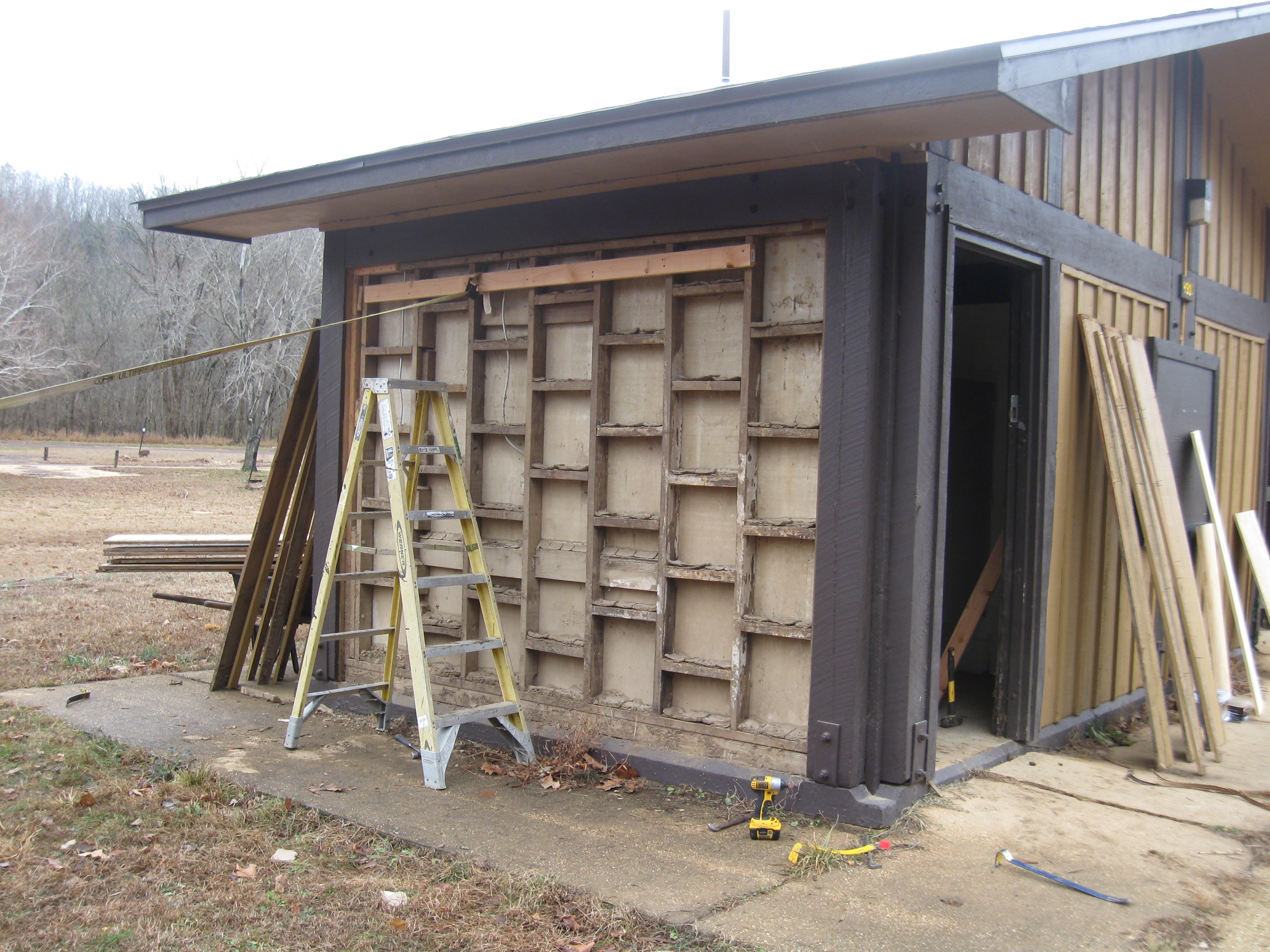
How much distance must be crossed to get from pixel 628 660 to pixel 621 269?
2.05 meters

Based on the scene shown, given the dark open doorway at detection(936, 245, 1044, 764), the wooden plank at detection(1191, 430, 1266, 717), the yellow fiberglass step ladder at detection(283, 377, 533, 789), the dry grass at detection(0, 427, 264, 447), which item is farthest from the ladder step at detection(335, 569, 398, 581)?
the dry grass at detection(0, 427, 264, 447)

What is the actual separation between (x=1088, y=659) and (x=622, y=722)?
9.89 ft

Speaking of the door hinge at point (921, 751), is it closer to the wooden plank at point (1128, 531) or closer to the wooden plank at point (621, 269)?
the wooden plank at point (1128, 531)

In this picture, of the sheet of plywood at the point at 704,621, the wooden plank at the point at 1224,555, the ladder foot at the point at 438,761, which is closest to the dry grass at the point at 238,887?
the ladder foot at the point at 438,761

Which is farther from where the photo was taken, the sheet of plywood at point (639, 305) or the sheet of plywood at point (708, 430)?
the sheet of plywood at point (639, 305)

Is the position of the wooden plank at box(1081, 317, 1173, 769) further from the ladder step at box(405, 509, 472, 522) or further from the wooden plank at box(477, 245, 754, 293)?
the ladder step at box(405, 509, 472, 522)

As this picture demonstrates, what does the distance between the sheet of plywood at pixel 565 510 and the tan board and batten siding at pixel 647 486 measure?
11mm

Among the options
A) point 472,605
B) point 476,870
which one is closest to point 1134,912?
point 476,870

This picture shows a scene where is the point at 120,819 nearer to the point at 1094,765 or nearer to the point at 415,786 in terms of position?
the point at 415,786

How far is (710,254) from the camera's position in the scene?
506 cm

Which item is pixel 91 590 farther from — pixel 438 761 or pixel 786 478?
pixel 786 478

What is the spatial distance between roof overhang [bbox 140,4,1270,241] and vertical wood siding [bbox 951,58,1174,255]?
0.35m

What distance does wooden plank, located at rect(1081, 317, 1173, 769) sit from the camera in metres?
5.60

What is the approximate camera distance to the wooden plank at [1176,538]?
572cm
